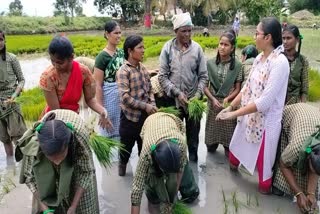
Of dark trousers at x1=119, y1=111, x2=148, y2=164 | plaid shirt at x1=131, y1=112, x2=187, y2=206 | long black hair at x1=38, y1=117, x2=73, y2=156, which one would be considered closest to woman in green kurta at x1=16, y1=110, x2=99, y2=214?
long black hair at x1=38, y1=117, x2=73, y2=156

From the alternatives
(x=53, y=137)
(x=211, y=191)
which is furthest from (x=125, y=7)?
(x=53, y=137)

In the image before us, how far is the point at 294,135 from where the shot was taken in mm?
2902

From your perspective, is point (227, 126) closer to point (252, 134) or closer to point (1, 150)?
point (252, 134)

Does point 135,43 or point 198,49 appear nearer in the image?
point 135,43

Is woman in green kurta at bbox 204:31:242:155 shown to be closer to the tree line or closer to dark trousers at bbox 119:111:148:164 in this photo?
dark trousers at bbox 119:111:148:164

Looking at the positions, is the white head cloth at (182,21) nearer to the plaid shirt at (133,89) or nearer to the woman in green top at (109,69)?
the plaid shirt at (133,89)

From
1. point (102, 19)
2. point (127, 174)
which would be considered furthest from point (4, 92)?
point (102, 19)

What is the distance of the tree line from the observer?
2797 centimetres

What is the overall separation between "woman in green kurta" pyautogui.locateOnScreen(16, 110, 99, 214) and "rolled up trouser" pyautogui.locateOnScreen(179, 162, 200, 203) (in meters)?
0.90

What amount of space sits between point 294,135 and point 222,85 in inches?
44.9

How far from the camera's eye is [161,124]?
273 cm

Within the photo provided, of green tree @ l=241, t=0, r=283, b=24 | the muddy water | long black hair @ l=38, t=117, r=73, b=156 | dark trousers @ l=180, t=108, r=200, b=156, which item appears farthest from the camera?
green tree @ l=241, t=0, r=283, b=24

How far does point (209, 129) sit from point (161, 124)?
1.45 m

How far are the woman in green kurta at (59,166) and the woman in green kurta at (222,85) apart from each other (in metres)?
1.85
